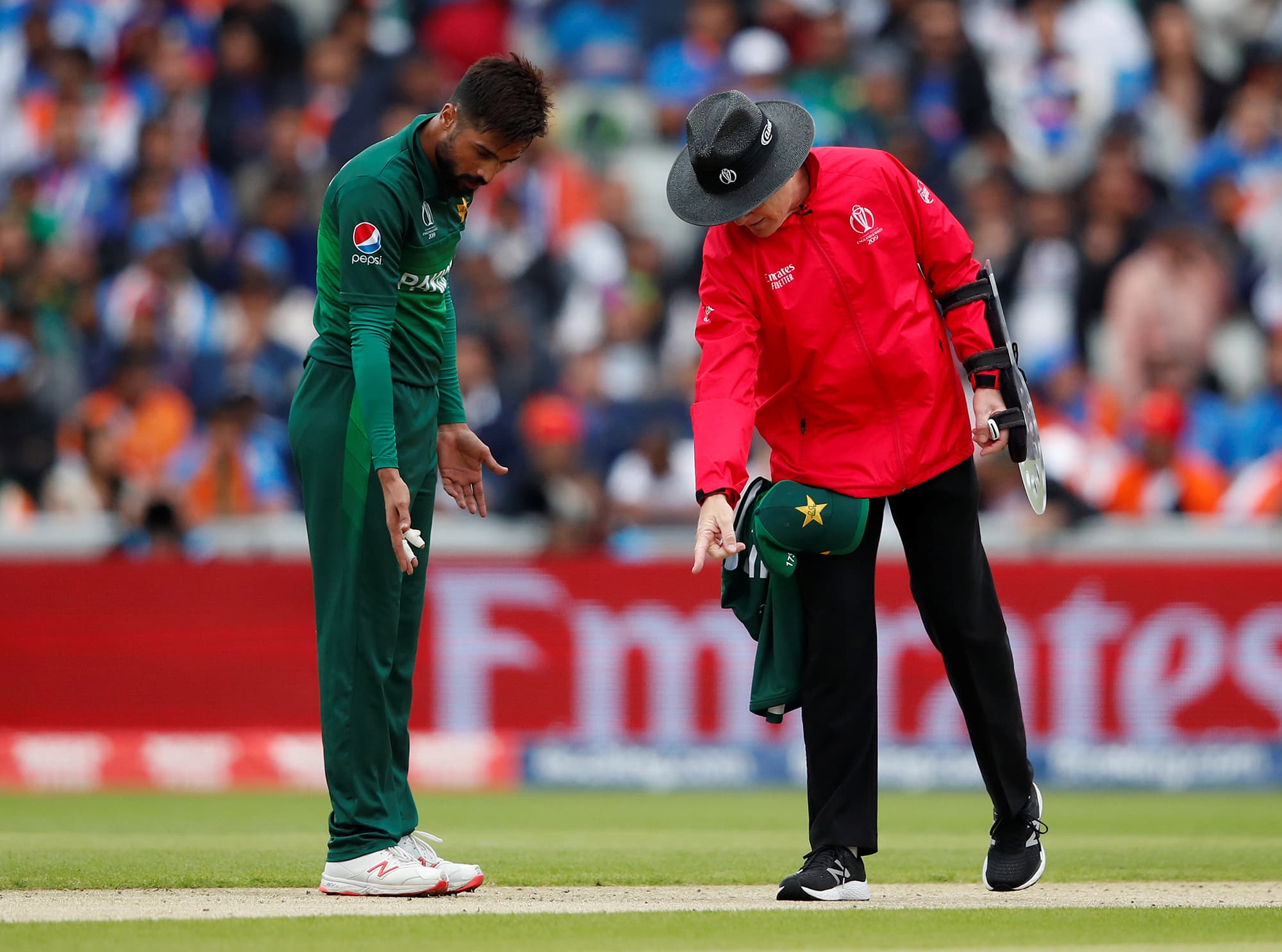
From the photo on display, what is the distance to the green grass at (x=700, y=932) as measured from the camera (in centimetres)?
495

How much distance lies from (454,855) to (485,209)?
9.38 m

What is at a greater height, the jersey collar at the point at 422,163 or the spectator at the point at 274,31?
the spectator at the point at 274,31

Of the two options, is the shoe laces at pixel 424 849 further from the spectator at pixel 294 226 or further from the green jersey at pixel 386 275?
the spectator at pixel 294 226

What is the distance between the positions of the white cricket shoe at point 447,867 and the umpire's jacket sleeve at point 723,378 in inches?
58.6

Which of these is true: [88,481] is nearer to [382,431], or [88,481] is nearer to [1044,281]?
[1044,281]

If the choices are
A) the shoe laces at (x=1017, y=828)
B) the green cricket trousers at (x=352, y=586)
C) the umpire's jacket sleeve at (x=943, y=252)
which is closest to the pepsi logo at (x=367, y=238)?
the green cricket trousers at (x=352, y=586)

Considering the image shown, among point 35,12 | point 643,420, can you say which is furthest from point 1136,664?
point 35,12

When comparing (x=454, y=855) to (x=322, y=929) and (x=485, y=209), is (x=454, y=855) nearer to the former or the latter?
(x=322, y=929)

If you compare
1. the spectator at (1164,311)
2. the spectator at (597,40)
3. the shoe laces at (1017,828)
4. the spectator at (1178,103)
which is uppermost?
the spectator at (597,40)

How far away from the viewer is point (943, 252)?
6.30m

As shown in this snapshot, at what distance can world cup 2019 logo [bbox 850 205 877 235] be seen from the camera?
6.18 meters

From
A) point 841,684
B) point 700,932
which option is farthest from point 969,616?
point 700,932

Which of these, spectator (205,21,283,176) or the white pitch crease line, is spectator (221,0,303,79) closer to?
spectator (205,21,283,176)

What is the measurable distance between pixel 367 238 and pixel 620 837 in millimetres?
3617
